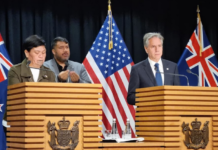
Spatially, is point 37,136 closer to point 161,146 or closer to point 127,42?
point 161,146

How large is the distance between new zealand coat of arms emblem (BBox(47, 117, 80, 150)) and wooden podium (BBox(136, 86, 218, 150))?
0.76 meters

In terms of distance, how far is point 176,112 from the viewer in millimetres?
3586

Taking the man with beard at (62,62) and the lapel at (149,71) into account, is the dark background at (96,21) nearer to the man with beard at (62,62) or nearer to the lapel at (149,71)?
the man with beard at (62,62)

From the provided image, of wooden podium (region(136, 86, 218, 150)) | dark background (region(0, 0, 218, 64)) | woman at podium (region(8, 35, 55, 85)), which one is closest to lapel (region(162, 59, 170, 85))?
wooden podium (region(136, 86, 218, 150))

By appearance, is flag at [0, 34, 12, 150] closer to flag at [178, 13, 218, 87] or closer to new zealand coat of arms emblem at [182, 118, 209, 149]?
flag at [178, 13, 218, 87]

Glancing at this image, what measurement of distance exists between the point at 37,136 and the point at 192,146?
1.30 metres

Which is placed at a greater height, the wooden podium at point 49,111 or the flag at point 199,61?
the flag at point 199,61

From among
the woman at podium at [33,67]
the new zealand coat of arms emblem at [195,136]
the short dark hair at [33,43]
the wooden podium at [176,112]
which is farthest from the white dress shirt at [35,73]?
the new zealand coat of arms emblem at [195,136]

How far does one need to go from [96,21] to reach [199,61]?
1991 mm

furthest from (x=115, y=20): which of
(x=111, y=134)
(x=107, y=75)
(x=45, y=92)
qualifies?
(x=45, y=92)

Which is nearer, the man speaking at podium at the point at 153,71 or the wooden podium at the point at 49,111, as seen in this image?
the wooden podium at the point at 49,111

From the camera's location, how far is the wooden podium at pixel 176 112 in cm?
358

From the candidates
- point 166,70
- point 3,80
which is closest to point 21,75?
point 166,70

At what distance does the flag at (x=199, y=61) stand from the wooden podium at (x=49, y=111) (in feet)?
14.6
